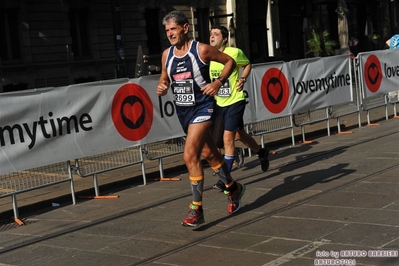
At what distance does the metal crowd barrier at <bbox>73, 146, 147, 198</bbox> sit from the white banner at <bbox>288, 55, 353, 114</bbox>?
3.80 metres

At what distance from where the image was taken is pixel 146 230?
297 inches

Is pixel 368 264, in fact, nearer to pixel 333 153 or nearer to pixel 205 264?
pixel 205 264

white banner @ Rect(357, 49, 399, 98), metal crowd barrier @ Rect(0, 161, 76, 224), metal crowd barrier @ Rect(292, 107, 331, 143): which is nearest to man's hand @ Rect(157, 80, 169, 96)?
metal crowd barrier @ Rect(0, 161, 76, 224)

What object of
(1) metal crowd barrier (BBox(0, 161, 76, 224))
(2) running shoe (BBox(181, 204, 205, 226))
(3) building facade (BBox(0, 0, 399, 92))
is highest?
(3) building facade (BBox(0, 0, 399, 92))

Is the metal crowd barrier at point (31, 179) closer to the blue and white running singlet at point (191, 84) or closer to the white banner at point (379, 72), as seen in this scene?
the blue and white running singlet at point (191, 84)

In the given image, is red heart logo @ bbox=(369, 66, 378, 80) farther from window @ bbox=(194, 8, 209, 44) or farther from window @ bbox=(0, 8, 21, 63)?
window @ bbox=(194, 8, 209, 44)

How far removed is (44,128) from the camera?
9.19 m

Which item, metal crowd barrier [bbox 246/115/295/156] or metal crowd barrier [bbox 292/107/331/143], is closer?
metal crowd barrier [bbox 246/115/295/156]

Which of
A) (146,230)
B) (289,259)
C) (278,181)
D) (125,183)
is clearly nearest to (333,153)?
(278,181)

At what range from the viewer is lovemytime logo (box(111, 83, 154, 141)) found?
10211 millimetres

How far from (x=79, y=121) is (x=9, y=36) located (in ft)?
65.1

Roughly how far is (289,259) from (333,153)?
246 inches

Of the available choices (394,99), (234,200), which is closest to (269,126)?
(394,99)

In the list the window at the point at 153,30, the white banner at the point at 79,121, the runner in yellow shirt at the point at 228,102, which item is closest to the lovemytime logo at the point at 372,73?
the white banner at the point at 79,121
